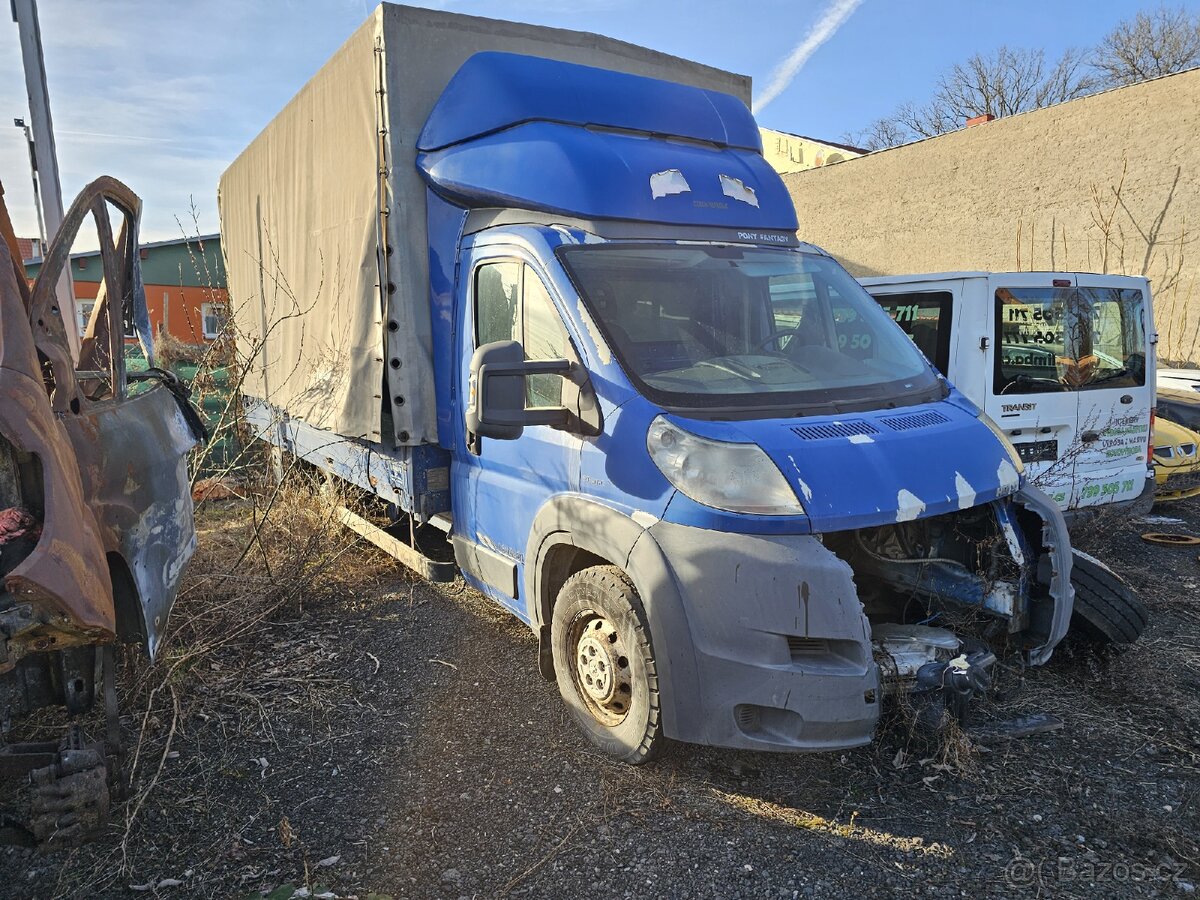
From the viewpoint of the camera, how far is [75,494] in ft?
7.96

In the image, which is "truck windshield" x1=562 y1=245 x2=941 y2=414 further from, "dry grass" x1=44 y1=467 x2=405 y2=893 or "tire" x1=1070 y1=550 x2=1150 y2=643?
A: "dry grass" x1=44 y1=467 x2=405 y2=893

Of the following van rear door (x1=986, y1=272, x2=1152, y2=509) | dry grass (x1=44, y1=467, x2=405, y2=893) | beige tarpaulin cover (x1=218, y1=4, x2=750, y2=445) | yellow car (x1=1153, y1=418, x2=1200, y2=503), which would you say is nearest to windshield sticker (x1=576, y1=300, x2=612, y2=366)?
beige tarpaulin cover (x1=218, y1=4, x2=750, y2=445)

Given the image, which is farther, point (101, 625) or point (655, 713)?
point (655, 713)

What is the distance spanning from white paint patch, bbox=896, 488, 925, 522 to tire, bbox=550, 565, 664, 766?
1043mm

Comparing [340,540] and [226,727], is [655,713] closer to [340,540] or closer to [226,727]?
[226,727]

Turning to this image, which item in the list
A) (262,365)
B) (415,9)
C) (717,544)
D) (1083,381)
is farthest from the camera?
(262,365)

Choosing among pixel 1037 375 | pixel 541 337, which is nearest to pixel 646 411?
pixel 541 337

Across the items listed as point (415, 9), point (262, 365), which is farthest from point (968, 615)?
point (262, 365)

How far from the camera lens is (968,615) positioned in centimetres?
357

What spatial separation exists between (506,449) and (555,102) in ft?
6.02

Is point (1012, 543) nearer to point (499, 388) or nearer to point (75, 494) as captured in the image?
point (499, 388)

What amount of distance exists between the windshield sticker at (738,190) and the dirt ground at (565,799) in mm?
2695

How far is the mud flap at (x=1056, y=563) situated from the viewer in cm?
344

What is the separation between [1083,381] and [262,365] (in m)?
6.86
